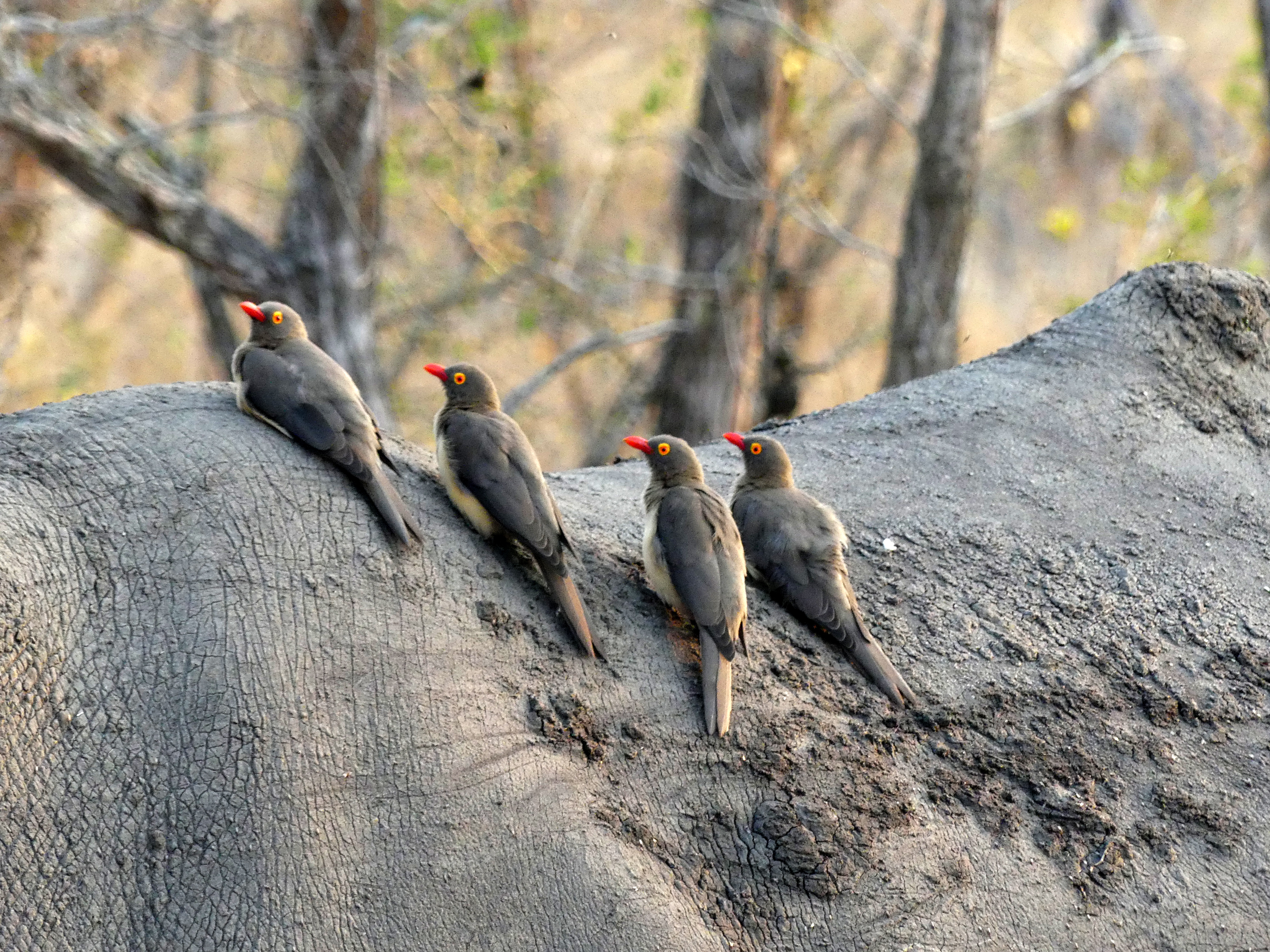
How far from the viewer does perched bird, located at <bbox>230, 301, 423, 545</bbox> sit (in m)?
3.30

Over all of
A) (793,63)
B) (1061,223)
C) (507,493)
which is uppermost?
(507,493)

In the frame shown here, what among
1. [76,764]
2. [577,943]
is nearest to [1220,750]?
[577,943]

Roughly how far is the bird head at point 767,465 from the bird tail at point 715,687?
31.6 inches

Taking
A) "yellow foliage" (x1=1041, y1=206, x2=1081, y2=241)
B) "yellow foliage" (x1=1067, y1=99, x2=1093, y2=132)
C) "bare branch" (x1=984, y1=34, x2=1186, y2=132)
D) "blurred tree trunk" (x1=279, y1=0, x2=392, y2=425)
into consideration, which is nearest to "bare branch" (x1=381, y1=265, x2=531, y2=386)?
"blurred tree trunk" (x1=279, y1=0, x2=392, y2=425)

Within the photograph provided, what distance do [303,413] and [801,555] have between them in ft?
4.45

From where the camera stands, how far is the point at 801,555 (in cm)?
382

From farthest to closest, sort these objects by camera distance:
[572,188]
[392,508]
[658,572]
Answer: [572,188] < [658,572] < [392,508]

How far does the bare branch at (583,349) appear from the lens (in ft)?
34.1

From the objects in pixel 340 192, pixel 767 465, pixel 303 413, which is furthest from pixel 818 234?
pixel 303 413

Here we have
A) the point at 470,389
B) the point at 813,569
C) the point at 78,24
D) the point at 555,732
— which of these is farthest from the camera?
the point at 78,24

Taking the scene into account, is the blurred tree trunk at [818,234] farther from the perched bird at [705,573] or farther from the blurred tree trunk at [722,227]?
the perched bird at [705,573]

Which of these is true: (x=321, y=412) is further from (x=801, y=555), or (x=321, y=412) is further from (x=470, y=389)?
(x=801, y=555)

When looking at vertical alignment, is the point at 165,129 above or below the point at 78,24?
below

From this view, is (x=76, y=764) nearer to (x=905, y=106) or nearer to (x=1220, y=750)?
(x=1220, y=750)
